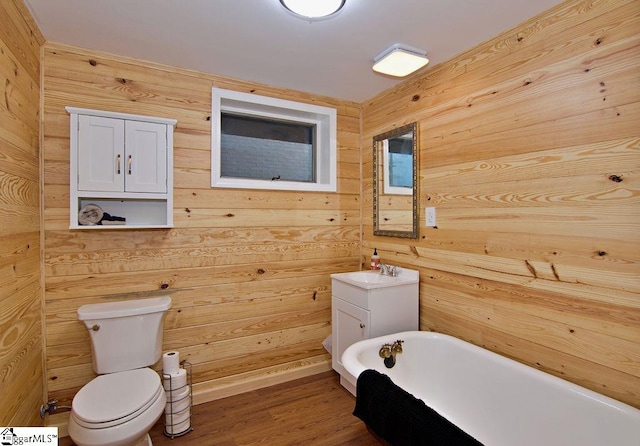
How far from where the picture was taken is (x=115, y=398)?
168cm

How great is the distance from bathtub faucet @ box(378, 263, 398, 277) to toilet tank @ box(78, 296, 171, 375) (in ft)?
5.17

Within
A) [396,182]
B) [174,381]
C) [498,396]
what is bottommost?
[174,381]

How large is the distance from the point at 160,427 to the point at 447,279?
210 centimetres

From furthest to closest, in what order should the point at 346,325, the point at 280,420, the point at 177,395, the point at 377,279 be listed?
the point at 377,279 → the point at 346,325 → the point at 280,420 → the point at 177,395

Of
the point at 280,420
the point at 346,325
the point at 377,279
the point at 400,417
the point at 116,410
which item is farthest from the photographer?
the point at 377,279

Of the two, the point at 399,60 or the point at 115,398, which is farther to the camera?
the point at 399,60

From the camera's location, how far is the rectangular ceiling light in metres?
2.09

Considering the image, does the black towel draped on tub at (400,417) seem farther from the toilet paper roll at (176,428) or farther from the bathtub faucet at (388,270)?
the toilet paper roll at (176,428)

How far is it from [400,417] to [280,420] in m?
1.21

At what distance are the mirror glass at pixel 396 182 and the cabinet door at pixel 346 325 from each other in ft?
2.27

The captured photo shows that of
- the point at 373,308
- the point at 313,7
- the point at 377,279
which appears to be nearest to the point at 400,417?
the point at 373,308

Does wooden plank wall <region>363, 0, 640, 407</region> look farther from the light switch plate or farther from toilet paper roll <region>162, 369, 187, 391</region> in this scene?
toilet paper roll <region>162, 369, 187, 391</region>

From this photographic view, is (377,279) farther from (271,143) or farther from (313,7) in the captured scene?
(313,7)

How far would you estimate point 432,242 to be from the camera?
2.39 m
